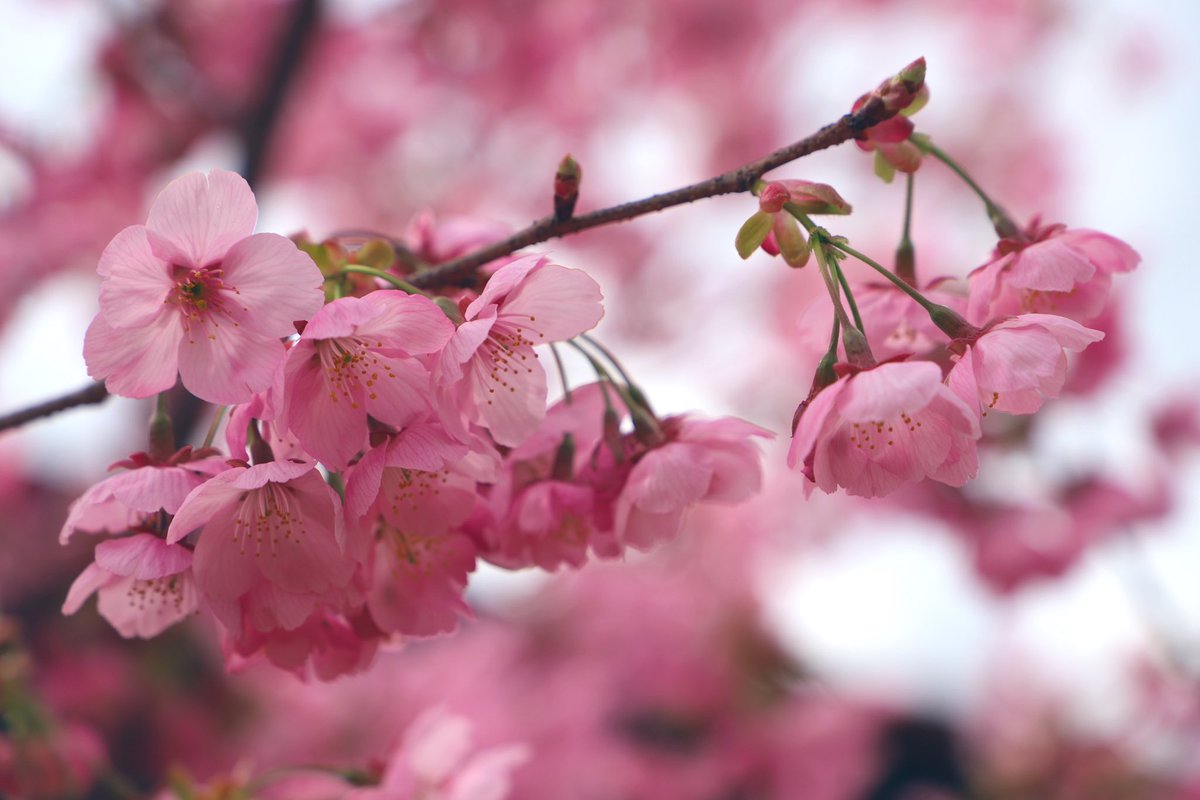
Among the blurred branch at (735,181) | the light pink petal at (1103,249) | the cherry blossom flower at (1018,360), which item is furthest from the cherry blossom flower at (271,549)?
the light pink petal at (1103,249)

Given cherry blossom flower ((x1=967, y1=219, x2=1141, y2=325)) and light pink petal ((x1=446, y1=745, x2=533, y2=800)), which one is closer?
cherry blossom flower ((x1=967, y1=219, x2=1141, y2=325))

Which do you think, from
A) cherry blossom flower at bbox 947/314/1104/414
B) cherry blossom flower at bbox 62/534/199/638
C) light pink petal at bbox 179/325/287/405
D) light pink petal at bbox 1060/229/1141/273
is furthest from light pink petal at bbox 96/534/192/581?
light pink petal at bbox 1060/229/1141/273

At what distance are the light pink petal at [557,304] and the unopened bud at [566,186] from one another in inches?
2.4

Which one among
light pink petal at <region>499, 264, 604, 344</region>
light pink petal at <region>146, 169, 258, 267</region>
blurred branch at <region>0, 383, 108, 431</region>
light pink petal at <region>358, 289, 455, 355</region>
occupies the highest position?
light pink petal at <region>146, 169, 258, 267</region>

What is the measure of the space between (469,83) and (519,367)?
3.57 meters

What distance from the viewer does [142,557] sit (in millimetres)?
549

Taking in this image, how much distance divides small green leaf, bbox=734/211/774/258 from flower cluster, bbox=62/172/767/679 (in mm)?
93

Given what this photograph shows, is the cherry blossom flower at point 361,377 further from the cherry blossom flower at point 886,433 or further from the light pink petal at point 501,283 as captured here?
the cherry blossom flower at point 886,433

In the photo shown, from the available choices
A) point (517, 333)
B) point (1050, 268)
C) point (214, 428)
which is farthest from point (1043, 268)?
point (214, 428)

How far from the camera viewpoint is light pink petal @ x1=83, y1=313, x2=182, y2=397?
1.69 ft

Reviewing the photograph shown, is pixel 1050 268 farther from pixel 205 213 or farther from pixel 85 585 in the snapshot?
pixel 85 585

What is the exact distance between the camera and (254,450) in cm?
55

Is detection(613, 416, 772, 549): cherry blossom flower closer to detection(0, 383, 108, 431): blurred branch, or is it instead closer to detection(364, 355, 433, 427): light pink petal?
detection(364, 355, 433, 427): light pink petal

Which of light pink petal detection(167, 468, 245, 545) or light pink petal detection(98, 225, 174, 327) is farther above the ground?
light pink petal detection(98, 225, 174, 327)
